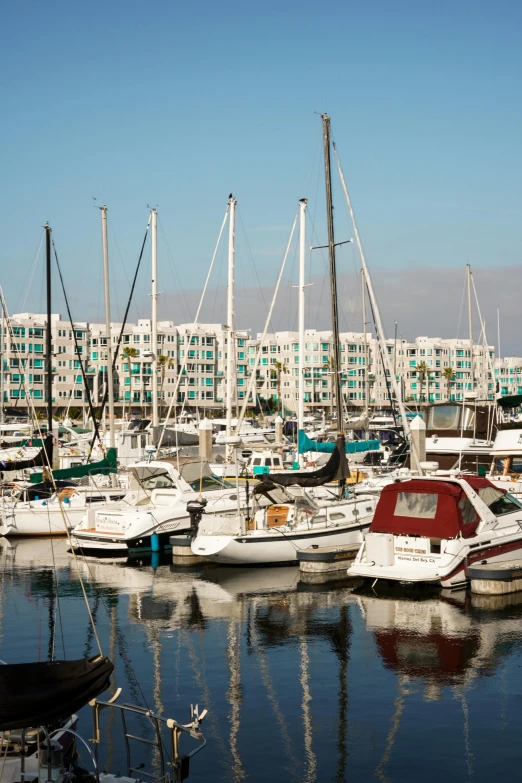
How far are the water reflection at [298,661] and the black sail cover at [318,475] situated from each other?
291cm

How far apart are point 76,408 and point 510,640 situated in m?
116

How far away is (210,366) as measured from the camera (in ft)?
478

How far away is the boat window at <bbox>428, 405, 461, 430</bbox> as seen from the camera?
42.8 m

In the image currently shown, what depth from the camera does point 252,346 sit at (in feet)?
506

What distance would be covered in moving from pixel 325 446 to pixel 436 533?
76.5ft

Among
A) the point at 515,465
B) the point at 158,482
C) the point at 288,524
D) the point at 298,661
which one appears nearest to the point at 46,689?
the point at 298,661

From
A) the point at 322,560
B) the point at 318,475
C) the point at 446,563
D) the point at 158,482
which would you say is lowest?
the point at 322,560

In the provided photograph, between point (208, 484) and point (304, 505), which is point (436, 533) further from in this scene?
point (208, 484)

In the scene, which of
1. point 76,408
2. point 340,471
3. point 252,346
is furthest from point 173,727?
point 252,346

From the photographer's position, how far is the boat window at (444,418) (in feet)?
140

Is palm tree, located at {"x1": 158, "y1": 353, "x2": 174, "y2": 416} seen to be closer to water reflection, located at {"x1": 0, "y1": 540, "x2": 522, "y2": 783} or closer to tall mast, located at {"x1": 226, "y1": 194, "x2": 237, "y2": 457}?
tall mast, located at {"x1": 226, "y1": 194, "x2": 237, "y2": 457}

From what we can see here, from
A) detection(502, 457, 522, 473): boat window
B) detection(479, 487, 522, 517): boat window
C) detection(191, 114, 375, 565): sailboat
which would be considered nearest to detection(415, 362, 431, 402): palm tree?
detection(502, 457, 522, 473): boat window

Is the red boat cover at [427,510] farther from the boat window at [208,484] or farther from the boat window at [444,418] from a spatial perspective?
the boat window at [444,418]

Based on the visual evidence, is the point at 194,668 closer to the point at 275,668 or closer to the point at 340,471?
the point at 275,668
